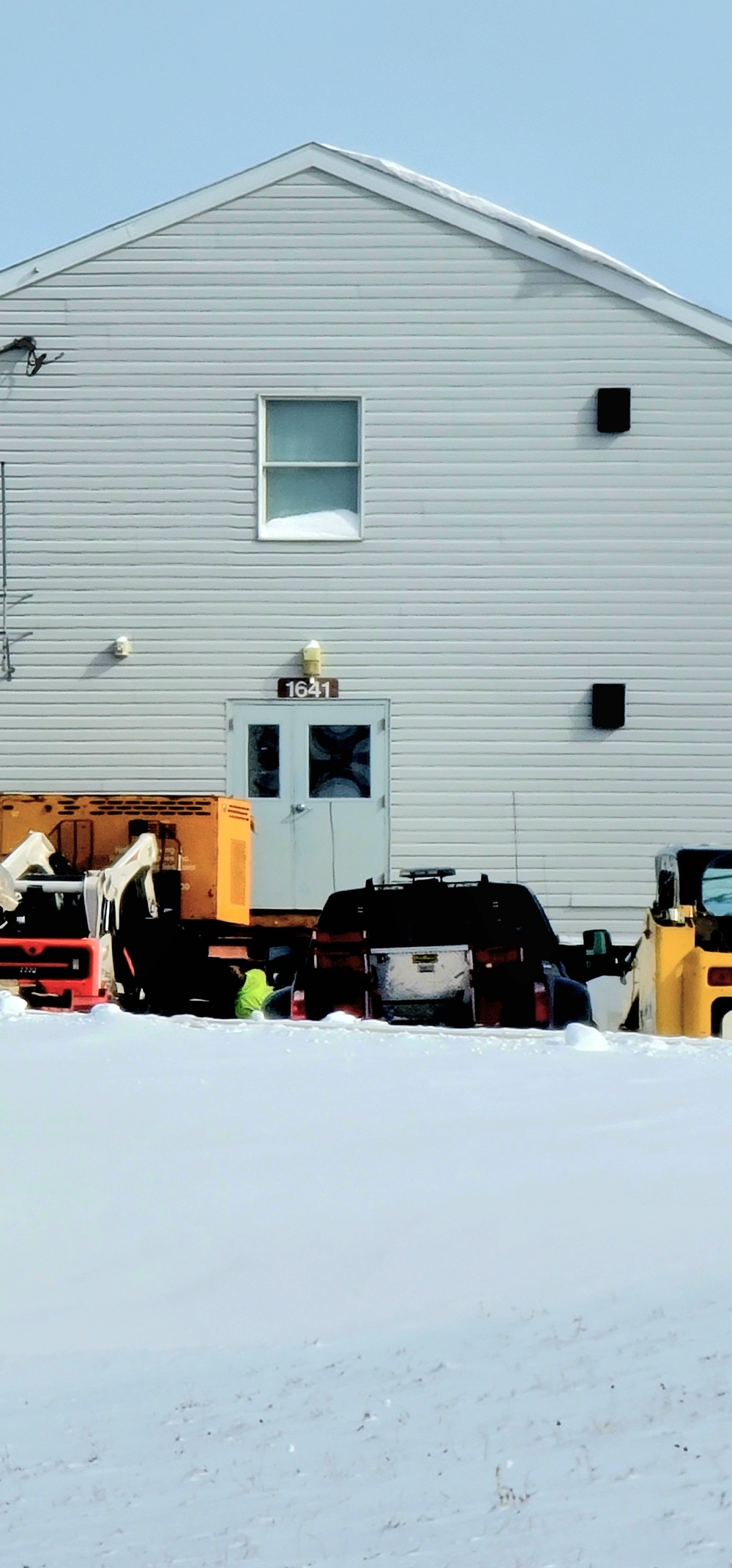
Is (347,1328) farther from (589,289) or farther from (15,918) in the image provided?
(589,289)

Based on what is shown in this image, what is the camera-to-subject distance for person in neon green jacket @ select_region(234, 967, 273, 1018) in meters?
16.3

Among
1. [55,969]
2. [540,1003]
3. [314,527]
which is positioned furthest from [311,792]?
[540,1003]

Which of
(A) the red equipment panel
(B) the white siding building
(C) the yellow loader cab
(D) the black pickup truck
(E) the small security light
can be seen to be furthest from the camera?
(B) the white siding building

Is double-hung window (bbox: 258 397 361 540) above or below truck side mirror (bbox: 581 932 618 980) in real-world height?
above

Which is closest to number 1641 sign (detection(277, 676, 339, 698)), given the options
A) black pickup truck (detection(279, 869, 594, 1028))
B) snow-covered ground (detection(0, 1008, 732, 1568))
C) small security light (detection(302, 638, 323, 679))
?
small security light (detection(302, 638, 323, 679))

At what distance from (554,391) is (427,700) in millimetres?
3035

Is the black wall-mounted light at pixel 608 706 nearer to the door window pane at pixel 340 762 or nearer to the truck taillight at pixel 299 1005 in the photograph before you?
the door window pane at pixel 340 762

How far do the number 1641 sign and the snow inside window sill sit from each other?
4.24 ft

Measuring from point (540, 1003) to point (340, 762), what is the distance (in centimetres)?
715

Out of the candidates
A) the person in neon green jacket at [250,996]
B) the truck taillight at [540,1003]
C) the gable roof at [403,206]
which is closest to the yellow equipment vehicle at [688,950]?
the truck taillight at [540,1003]

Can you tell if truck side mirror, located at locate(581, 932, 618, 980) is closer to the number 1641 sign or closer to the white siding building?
the white siding building

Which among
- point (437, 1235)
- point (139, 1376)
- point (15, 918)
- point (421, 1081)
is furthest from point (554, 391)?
point (139, 1376)

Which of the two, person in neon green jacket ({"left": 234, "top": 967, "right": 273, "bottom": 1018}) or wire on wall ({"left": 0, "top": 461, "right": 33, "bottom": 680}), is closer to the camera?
person in neon green jacket ({"left": 234, "top": 967, "right": 273, "bottom": 1018})

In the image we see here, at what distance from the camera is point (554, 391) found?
1838 centimetres
